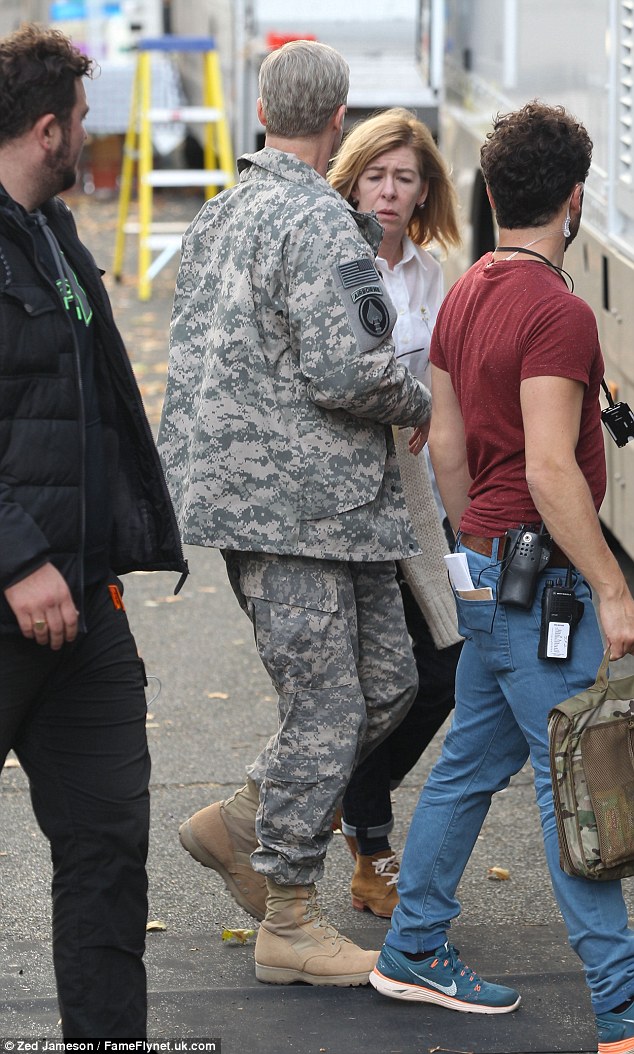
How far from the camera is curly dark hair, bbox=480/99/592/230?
9.59 ft

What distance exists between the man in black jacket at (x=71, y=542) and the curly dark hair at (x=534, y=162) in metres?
0.84

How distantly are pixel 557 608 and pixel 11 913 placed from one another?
1703 millimetres

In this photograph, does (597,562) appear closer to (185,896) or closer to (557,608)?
(557,608)

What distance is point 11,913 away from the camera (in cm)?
379

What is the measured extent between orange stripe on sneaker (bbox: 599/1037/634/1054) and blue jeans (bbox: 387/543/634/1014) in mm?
70

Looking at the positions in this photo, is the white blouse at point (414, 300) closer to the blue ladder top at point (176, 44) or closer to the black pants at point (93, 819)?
the black pants at point (93, 819)

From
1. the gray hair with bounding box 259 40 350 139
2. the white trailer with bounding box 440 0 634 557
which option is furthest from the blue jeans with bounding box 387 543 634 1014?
the white trailer with bounding box 440 0 634 557

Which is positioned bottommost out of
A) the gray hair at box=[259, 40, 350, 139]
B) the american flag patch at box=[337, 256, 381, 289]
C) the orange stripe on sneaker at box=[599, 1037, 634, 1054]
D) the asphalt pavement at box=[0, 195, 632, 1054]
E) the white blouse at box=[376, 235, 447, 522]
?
the asphalt pavement at box=[0, 195, 632, 1054]

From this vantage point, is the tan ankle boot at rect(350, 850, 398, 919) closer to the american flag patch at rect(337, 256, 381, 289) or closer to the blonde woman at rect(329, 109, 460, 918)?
the blonde woman at rect(329, 109, 460, 918)

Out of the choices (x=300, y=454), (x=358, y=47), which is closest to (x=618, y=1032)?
(x=300, y=454)

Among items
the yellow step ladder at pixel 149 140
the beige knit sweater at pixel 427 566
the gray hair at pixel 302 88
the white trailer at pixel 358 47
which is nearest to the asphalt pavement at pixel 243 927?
the beige knit sweater at pixel 427 566

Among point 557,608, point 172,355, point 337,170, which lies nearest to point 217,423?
point 172,355

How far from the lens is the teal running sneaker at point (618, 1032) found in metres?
2.93

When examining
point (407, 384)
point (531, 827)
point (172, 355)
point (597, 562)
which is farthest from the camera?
point (531, 827)
